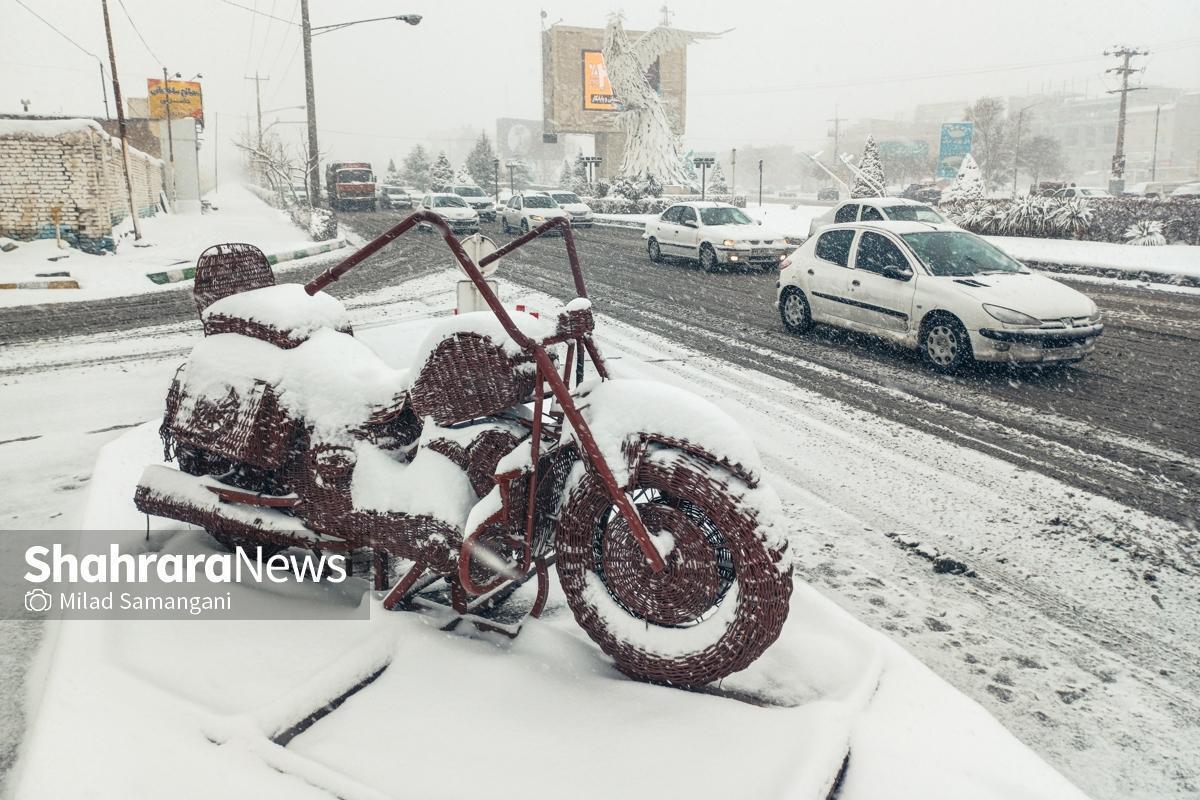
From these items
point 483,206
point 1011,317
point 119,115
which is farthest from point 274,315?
point 483,206

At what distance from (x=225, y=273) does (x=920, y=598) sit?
11.9 feet

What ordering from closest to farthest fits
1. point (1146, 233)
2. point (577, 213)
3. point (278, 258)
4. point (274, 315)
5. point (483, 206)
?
point (274, 315)
point (278, 258)
point (1146, 233)
point (577, 213)
point (483, 206)

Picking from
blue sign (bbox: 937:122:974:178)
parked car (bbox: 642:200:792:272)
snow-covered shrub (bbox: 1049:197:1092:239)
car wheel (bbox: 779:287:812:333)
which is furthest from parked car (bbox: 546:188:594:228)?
blue sign (bbox: 937:122:974:178)

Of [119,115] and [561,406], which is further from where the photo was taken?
[119,115]

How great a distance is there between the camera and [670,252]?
64.2 ft

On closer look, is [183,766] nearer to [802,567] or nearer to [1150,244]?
[802,567]

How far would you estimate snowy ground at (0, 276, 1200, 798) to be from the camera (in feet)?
8.89

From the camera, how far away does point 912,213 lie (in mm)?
16812

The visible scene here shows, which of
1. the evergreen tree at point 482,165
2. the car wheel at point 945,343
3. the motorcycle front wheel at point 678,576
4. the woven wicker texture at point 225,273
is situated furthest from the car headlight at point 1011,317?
the evergreen tree at point 482,165

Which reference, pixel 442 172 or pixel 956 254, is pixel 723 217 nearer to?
pixel 956 254

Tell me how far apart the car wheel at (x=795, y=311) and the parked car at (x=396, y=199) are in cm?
4154

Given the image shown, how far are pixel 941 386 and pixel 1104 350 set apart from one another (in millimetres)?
3110

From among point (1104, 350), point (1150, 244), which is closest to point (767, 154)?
point (1150, 244)

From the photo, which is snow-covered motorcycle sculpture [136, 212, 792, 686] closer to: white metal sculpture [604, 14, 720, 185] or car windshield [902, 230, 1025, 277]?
car windshield [902, 230, 1025, 277]
